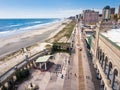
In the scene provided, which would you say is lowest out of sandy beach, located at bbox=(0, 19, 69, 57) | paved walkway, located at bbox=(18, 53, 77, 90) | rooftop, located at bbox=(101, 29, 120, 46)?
sandy beach, located at bbox=(0, 19, 69, 57)

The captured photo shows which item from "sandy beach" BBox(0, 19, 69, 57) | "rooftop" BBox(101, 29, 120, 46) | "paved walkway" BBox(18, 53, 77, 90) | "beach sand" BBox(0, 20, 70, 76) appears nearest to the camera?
"rooftop" BBox(101, 29, 120, 46)

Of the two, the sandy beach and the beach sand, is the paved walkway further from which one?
the sandy beach

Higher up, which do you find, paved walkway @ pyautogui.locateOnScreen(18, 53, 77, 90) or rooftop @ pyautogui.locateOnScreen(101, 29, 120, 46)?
rooftop @ pyautogui.locateOnScreen(101, 29, 120, 46)

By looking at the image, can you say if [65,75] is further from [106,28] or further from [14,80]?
[106,28]

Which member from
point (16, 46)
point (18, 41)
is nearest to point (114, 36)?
point (16, 46)

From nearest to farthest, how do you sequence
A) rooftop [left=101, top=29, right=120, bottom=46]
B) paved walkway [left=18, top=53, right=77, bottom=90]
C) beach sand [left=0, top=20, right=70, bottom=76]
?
rooftop [left=101, top=29, right=120, bottom=46]
paved walkway [left=18, top=53, right=77, bottom=90]
beach sand [left=0, top=20, right=70, bottom=76]

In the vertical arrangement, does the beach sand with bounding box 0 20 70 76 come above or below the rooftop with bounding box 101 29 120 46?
below

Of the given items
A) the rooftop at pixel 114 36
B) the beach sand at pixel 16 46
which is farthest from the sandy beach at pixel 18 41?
→ the rooftop at pixel 114 36

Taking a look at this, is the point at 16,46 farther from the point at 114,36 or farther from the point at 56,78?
the point at 114,36

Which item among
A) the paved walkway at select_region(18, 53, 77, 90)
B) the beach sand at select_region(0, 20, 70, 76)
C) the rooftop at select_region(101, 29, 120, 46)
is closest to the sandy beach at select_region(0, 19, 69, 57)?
the beach sand at select_region(0, 20, 70, 76)

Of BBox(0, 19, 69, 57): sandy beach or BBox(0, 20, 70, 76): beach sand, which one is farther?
BBox(0, 19, 69, 57): sandy beach

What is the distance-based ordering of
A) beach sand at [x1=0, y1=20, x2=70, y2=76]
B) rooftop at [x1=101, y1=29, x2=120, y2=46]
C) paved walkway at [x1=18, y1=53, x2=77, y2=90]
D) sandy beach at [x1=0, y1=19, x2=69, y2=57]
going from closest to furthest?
1. rooftop at [x1=101, y1=29, x2=120, y2=46]
2. paved walkway at [x1=18, y1=53, x2=77, y2=90]
3. beach sand at [x1=0, y1=20, x2=70, y2=76]
4. sandy beach at [x1=0, y1=19, x2=69, y2=57]

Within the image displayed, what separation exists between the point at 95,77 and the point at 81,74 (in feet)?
11.0

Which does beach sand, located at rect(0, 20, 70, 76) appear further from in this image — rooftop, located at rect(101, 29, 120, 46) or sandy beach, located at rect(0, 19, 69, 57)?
rooftop, located at rect(101, 29, 120, 46)
